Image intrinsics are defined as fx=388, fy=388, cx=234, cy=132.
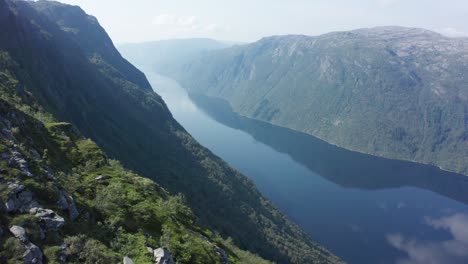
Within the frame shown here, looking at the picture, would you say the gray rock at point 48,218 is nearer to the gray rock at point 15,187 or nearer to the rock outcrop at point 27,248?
the gray rock at point 15,187

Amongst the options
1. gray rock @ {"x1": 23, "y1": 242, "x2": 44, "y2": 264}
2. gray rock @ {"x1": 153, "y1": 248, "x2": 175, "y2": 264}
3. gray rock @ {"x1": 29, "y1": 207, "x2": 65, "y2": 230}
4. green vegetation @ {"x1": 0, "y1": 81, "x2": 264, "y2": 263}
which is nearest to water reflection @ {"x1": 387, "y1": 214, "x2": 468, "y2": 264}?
green vegetation @ {"x1": 0, "y1": 81, "x2": 264, "y2": 263}

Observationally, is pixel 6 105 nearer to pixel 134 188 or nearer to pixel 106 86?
pixel 134 188

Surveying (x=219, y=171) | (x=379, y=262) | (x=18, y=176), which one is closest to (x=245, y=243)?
(x=219, y=171)

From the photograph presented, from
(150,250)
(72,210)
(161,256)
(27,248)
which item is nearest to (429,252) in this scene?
(150,250)

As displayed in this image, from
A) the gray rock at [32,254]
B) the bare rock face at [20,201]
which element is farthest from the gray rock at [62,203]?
the gray rock at [32,254]

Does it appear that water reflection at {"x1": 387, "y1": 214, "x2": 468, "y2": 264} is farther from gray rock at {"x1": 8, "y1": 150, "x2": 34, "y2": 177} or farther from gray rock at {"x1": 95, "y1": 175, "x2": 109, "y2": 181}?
gray rock at {"x1": 8, "y1": 150, "x2": 34, "y2": 177}
